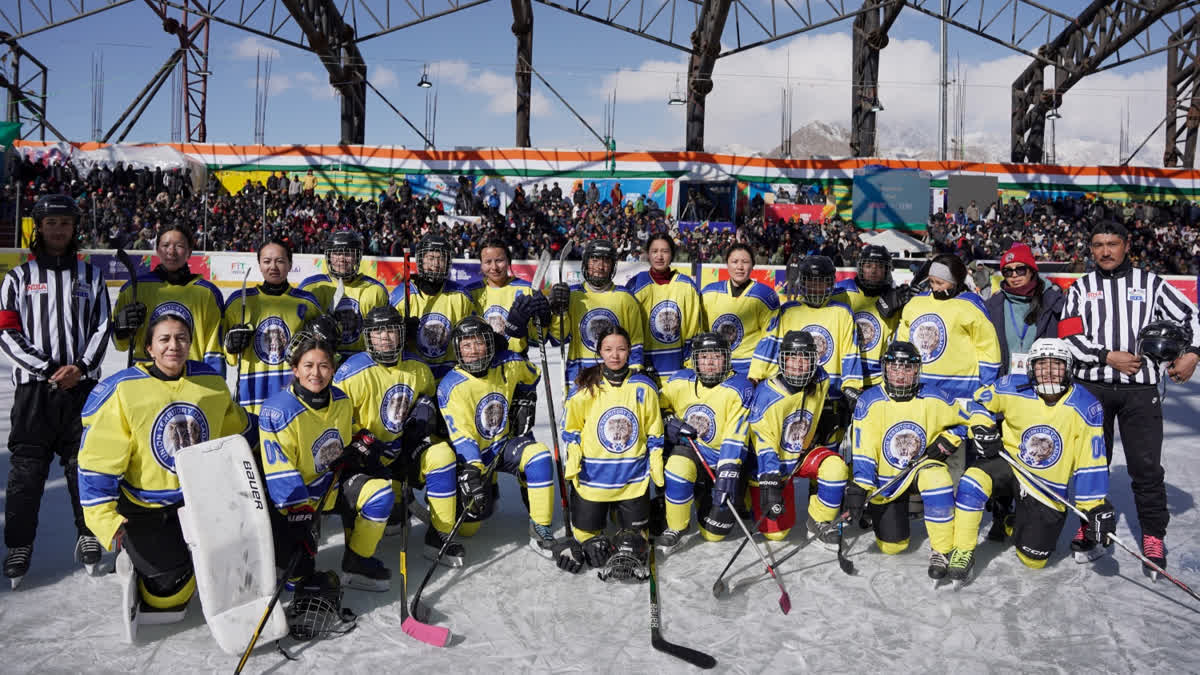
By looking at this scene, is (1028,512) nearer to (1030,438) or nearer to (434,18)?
(1030,438)

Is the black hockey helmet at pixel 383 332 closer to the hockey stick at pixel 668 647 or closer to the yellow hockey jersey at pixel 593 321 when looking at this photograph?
the yellow hockey jersey at pixel 593 321

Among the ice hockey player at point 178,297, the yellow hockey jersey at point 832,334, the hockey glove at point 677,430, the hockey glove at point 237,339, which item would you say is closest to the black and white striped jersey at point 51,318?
the ice hockey player at point 178,297

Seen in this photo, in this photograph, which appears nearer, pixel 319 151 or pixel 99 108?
pixel 319 151

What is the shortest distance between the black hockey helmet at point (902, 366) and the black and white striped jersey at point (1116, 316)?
879 millimetres

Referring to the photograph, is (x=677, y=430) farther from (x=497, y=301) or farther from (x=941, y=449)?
(x=497, y=301)

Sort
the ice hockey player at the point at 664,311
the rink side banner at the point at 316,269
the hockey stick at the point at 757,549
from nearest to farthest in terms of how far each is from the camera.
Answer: the hockey stick at the point at 757,549
the ice hockey player at the point at 664,311
the rink side banner at the point at 316,269

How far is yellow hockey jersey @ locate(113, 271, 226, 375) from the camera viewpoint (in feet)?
13.6

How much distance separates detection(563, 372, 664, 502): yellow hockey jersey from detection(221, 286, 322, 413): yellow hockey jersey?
5.56ft

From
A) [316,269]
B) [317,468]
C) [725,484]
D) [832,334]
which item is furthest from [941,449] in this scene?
[316,269]

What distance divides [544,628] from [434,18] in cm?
1507

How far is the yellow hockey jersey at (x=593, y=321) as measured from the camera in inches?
185

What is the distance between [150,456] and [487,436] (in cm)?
153

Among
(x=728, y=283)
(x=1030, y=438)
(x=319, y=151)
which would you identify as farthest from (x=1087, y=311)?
(x=319, y=151)

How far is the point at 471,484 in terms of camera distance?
12.4ft
